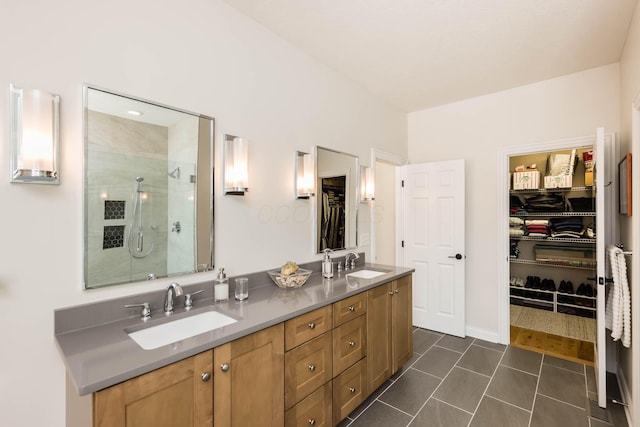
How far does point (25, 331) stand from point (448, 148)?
13.2ft

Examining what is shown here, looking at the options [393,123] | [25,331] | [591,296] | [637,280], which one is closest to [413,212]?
[393,123]

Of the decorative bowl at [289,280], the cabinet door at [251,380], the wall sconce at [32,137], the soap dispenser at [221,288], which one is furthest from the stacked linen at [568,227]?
the wall sconce at [32,137]

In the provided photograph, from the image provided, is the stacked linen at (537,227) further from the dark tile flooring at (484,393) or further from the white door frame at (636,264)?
the white door frame at (636,264)

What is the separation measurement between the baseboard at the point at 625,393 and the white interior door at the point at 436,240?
1.30 metres

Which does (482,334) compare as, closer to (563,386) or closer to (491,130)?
(563,386)

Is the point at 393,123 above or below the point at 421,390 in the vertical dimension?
above

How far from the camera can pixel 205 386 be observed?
1257 millimetres

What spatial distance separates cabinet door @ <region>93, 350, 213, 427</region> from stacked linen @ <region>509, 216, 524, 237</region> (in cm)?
428

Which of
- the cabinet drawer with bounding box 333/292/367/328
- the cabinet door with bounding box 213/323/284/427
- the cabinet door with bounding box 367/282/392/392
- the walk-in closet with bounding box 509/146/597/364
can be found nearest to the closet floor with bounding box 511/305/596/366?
the walk-in closet with bounding box 509/146/597/364

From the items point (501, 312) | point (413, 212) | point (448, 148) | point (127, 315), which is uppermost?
point (448, 148)

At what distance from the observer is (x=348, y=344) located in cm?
206

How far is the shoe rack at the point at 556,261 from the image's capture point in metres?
3.91

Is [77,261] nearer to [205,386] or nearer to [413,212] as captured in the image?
[205,386]

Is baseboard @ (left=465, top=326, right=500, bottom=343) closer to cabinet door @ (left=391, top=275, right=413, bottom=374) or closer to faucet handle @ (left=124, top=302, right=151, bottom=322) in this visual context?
cabinet door @ (left=391, top=275, right=413, bottom=374)
